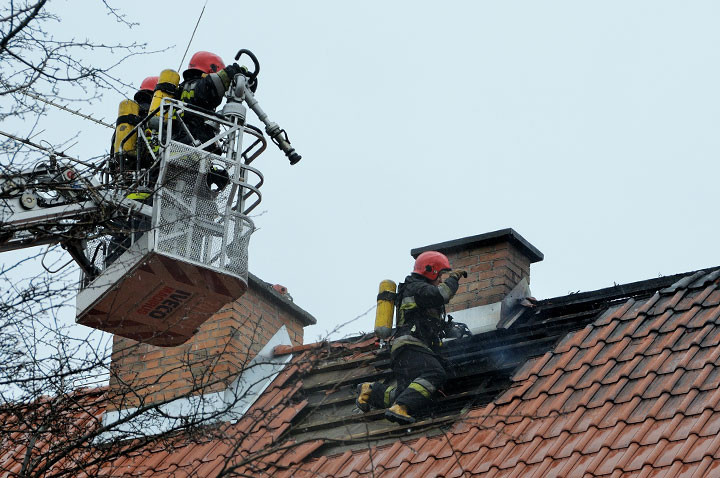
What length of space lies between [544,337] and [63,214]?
389 centimetres

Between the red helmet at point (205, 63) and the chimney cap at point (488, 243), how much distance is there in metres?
2.38

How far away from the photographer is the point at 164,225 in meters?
9.67

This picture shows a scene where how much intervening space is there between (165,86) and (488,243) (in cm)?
318

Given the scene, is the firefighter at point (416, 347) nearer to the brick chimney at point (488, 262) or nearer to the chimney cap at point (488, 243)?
the brick chimney at point (488, 262)

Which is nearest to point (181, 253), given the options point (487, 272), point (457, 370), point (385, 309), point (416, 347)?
point (385, 309)

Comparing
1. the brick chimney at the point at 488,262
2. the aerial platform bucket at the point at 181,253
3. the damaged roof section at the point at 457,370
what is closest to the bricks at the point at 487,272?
the brick chimney at the point at 488,262

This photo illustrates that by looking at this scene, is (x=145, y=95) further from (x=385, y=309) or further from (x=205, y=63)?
(x=385, y=309)

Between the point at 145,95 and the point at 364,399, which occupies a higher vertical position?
the point at 145,95

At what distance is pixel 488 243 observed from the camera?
1209 centimetres

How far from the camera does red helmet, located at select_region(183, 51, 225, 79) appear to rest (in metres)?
11.4

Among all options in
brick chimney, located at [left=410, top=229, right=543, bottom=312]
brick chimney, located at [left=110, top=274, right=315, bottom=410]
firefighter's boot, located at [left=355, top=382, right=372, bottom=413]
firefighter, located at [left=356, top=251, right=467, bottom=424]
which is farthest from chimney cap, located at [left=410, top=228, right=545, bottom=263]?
firefighter's boot, located at [left=355, top=382, right=372, bottom=413]

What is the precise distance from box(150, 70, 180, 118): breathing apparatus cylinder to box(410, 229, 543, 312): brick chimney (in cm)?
264

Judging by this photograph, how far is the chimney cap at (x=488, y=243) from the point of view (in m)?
12.0

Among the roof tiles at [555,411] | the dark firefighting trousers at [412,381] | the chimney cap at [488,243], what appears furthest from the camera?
the chimney cap at [488,243]
